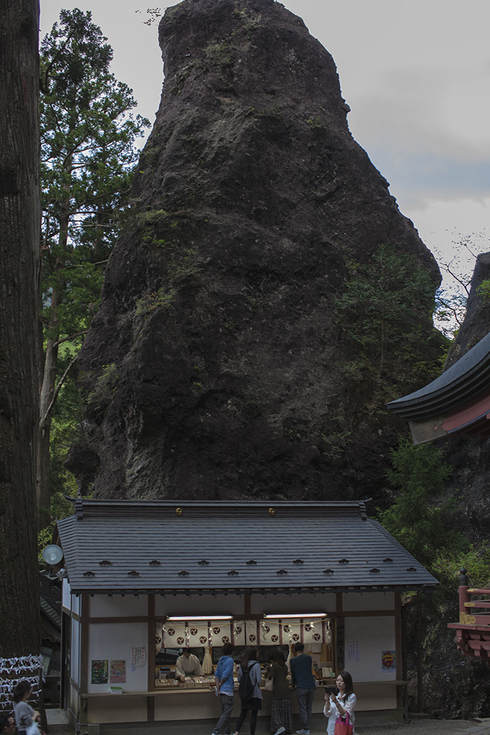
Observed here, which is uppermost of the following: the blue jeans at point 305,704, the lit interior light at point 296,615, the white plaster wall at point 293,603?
the white plaster wall at point 293,603

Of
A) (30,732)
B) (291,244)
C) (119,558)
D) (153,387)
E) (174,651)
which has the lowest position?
(174,651)

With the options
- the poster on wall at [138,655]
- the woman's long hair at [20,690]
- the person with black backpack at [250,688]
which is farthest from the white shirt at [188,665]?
the woman's long hair at [20,690]

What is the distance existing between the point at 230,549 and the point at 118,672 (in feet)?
9.16

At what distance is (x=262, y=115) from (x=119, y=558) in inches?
692

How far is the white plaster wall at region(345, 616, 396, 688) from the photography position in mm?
11773

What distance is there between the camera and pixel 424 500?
46.3ft

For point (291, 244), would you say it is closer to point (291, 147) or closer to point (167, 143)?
point (291, 147)

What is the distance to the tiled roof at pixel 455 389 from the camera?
10.9m

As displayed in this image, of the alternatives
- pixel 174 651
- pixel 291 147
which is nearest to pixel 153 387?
pixel 174 651

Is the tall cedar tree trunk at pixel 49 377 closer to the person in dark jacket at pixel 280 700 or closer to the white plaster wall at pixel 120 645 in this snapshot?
the white plaster wall at pixel 120 645

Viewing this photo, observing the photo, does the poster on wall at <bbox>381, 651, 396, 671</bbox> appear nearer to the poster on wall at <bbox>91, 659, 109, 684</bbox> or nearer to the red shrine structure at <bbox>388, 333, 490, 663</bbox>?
the red shrine structure at <bbox>388, 333, 490, 663</bbox>

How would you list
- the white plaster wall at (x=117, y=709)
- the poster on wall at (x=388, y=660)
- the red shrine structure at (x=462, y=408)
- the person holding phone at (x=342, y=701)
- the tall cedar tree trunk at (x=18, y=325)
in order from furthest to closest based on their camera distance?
the poster on wall at (x=388, y=660)
the white plaster wall at (x=117, y=709)
the red shrine structure at (x=462, y=408)
the person holding phone at (x=342, y=701)
the tall cedar tree trunk at (x=18, y=325)

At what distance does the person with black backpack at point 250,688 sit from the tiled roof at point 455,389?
5375 millimetres

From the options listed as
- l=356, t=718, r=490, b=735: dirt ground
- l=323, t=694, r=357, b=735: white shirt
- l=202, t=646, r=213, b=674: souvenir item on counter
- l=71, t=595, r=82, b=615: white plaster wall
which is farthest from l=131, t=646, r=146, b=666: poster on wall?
l=323, t=694, r=357, b=735: white shirt
